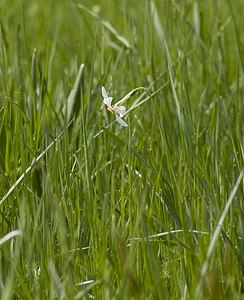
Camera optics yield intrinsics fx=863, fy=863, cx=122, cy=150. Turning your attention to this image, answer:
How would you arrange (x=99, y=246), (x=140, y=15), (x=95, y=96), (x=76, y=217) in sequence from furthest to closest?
1. (x=140, y=15)
2. (x=95, y=96)
3. (x=76, y=217)
4. (x=99, y=246)

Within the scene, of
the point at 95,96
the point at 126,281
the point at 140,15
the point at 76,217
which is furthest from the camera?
the point at 140,15

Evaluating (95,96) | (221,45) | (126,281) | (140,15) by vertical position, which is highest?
(140,15)

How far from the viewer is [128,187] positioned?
2.14m

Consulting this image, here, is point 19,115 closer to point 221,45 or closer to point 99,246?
point 99,246

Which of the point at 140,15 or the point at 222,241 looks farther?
the point at 140,15

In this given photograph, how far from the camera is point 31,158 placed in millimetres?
2289

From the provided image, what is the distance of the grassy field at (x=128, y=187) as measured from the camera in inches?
67.9

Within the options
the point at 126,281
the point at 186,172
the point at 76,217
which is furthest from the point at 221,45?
the point at 126,281

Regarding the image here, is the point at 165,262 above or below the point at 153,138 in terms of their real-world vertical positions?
below

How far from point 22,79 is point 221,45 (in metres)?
0.78

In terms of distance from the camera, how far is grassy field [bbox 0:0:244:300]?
67.9 inches

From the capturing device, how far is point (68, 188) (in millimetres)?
2084

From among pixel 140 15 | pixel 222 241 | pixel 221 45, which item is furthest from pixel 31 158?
pixel 140 15

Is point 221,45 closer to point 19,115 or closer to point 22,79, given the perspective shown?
point 22,79
